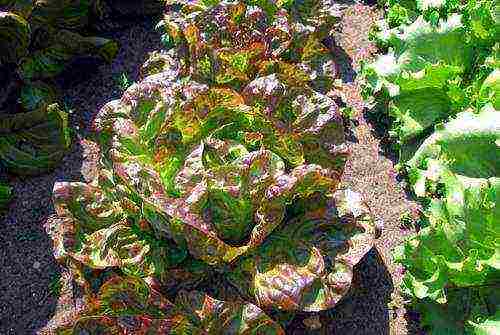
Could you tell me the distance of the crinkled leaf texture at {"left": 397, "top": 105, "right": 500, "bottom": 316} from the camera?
339 cm

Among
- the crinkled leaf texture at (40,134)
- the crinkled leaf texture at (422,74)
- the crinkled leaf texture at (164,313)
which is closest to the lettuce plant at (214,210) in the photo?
the crinkled leaf texture at (164,313)

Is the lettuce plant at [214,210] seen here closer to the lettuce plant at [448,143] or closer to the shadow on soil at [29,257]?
the shadow on soil at [29,257]

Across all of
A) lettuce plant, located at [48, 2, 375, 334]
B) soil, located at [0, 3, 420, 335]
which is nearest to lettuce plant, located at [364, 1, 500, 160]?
soil, located at [0, 3, 420, 335]

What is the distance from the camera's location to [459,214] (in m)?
3.53

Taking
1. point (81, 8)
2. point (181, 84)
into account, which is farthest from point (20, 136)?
point (181, 84)

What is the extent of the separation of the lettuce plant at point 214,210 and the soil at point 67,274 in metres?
0.24

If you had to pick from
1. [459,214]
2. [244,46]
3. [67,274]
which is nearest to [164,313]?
[67,274]

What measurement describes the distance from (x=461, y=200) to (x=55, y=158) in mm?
2553

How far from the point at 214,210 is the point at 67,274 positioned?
3.71 feet

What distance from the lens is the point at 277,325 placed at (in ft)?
10.9

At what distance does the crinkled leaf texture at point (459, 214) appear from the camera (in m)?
3.39

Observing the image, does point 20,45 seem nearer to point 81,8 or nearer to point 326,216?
point 81,8

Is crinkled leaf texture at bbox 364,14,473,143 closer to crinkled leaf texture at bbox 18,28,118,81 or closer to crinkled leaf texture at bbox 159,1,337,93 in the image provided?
crinkled leaf texture at bbox 159,1,337,93

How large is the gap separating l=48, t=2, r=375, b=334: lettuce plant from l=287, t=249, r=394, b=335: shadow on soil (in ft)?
1.27
